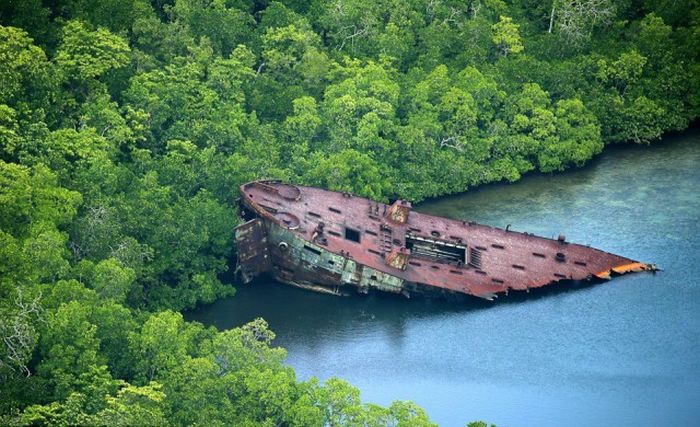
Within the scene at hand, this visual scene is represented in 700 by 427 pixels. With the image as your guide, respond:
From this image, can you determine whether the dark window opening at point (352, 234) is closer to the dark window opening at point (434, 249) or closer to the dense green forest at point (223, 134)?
the dark window opening at point (434, 249)

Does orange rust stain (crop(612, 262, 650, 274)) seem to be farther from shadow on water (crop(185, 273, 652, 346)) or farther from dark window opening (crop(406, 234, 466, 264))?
dark window opening (crop(406, 234, 466, 264))

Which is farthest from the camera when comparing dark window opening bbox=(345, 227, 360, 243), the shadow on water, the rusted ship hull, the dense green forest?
dark window opening bbox=(345, 227, 360, 243)

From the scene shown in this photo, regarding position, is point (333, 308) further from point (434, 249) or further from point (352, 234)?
point (434, 249)

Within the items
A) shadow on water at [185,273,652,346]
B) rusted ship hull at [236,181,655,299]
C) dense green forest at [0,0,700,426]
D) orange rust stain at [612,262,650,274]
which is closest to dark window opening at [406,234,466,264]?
rusted ship hull at [236,181,655,299]

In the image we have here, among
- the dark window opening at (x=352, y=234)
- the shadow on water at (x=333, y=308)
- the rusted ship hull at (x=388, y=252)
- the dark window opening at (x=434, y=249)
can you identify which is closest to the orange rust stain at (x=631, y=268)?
the rusted ship hull at (x=388, y=252)

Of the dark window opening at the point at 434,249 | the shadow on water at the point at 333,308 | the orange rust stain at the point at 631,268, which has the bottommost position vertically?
the shadow on water at the point at 333,308

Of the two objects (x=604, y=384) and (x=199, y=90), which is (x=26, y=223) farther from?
(x=604, y=384)

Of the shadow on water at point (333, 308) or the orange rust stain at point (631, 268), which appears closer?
the shadow on water at point (333, 308)
